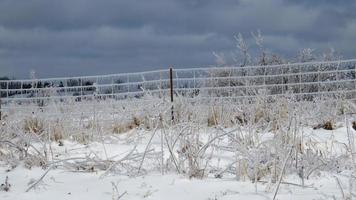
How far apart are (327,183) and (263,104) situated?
15.8 feet

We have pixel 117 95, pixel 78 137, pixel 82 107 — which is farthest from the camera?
pixel 117 95

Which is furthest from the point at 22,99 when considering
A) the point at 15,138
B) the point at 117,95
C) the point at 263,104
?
the point at 15,138

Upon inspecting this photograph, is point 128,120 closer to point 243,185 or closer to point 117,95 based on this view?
point 117,95

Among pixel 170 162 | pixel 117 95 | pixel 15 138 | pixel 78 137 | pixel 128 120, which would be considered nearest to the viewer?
pixel 170 162

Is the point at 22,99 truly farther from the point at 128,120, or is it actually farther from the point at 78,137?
the point at 78,137

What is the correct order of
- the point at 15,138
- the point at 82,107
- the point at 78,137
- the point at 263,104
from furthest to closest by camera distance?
the point at 82,107 → the point at 263,104 → the point at 78,137 → the point at 15,138

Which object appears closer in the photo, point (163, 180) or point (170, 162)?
point (163, 180)

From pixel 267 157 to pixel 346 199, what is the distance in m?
1.02

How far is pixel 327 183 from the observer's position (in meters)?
4.30

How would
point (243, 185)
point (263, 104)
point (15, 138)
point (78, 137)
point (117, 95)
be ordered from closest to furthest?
point (243, 185) → point (15, 138) → point (78, 137) → point (263, 104) → point (117, 95)

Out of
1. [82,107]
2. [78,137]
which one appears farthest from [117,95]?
[78,137]

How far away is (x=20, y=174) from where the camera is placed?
16.1 ft

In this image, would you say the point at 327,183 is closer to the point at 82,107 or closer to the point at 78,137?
the point at 78,137

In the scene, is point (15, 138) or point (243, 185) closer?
point (243, 185)
